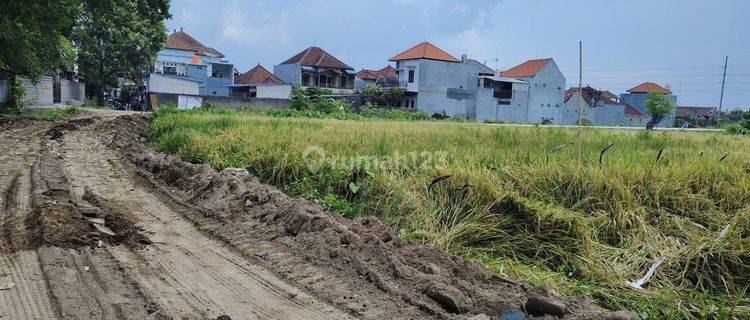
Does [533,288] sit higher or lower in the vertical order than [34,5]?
lower

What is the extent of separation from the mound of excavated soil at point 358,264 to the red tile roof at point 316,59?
4503cm

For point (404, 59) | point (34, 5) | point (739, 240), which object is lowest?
point (739, 240)

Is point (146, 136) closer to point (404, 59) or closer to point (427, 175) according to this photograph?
point (427, 175)

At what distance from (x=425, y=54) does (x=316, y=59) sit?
10933 mm

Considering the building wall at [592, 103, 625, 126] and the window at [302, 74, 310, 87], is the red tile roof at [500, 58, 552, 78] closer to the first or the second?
the building wall at [592, 103, 625, 126]

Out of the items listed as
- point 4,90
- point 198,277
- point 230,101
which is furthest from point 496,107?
point 198,277

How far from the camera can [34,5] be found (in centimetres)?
1209

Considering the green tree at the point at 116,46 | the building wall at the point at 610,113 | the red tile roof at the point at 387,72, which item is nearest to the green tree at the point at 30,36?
the green tree at the point at 116,46

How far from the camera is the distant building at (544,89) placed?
161 feet

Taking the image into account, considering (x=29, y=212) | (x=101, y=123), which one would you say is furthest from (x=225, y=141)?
(x=101, y=123)

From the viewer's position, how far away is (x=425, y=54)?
156 feet

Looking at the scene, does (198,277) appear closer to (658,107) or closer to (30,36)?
(30,36)

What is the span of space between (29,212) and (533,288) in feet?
15.5

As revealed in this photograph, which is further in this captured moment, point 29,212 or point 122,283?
point 29,212
